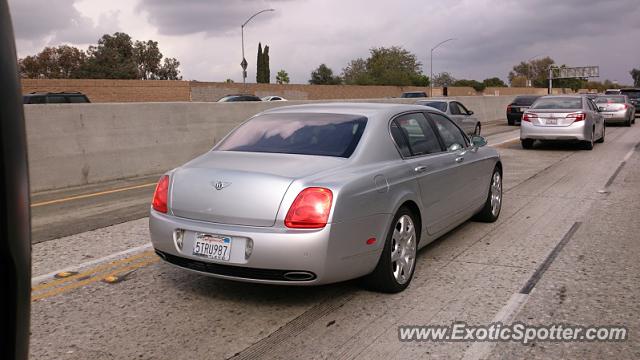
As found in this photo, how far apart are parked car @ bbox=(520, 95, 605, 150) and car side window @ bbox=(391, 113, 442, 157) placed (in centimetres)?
1133

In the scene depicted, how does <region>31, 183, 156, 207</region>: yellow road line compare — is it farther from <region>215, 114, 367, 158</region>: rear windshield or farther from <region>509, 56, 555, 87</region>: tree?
<region>509, 56, 555, 87</region>: tree

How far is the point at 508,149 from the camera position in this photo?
55.1ft

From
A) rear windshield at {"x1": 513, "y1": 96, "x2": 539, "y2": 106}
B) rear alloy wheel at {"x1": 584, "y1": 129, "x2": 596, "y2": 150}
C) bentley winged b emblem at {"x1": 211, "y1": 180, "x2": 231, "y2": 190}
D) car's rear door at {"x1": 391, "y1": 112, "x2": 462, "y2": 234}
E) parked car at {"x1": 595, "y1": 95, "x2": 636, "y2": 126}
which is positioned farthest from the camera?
rear windshield at {"x1": 513, "y1": 96, "x2": 539, "y2": 106}

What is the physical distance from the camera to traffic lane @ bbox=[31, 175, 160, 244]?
7336 mm

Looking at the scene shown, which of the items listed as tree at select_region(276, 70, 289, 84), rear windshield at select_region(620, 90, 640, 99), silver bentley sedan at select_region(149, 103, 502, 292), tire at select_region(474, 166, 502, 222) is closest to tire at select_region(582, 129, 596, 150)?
tire at select_region(474, 166, 502, 222)

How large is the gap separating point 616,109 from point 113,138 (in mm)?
22690

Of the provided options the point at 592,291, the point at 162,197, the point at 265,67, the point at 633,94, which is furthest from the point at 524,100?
the point at 265,67

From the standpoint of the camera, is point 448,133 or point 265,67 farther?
point 265,67

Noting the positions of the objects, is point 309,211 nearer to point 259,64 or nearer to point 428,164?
point 428,164

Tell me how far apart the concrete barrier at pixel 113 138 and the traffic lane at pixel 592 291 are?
836cm

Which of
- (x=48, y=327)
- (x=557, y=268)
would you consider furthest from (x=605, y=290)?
(x=48, y=327)

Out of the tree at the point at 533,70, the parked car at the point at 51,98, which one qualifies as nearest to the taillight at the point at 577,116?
the parked car at the point at 51,98

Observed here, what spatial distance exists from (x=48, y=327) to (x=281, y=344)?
64.2 inches

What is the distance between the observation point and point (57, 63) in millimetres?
72062
